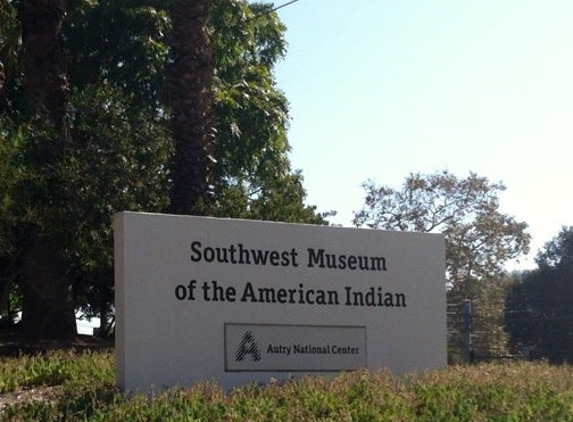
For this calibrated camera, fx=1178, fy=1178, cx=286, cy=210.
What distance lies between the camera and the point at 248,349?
13.8 metres

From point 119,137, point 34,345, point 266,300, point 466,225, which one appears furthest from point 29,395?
point 466,225

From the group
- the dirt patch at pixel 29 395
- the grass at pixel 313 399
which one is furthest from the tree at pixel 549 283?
the dirt patch at pixel 29 395

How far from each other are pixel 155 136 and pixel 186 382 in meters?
9.86

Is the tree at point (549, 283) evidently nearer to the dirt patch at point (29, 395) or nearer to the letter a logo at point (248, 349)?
the letter a logo at point (248, 349)

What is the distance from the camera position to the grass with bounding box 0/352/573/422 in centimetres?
1114

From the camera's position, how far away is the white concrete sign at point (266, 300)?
13070 millimetres

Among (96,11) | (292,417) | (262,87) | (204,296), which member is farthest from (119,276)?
(262,87)

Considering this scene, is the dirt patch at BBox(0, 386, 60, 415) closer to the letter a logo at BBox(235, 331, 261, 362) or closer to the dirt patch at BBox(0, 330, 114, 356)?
the letter a logo at BBox(235, 331, 261, 362)

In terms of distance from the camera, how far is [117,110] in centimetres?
2209

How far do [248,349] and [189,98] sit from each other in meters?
7.63

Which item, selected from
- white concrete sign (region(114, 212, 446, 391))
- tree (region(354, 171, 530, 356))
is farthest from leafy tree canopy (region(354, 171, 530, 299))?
white concrete sign (region(114, 212, 446, 391))

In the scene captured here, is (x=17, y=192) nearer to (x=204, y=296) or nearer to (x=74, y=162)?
(x=74, y=162)

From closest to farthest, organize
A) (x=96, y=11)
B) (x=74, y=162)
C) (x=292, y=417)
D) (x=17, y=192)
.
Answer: (x=292, y=417), (x=17, y=192), (x=74, y=162), (x=96, y=11)

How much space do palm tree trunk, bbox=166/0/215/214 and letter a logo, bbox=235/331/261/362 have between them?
6.64 m
